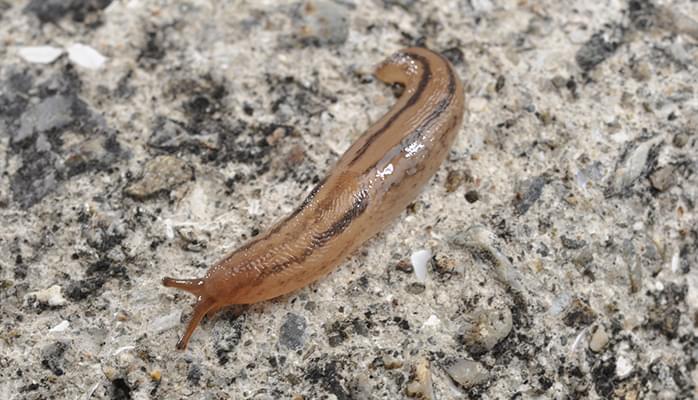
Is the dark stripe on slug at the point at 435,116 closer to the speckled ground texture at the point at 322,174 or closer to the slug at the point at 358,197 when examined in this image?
the slug at the point at 358,197

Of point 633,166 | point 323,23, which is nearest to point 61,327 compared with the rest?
point 323,23

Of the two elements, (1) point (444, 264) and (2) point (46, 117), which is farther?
(2) point (46, 117)

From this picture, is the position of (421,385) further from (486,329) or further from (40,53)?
(40,53)

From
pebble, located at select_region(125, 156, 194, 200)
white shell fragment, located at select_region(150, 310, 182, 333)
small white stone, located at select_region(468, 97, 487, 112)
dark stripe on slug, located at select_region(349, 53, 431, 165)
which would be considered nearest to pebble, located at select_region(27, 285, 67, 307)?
white shell fragment, located at select_region(150, 310, 182, 333)

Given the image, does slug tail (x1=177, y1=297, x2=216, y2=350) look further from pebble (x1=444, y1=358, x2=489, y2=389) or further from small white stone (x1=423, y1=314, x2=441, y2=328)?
pebble (x1=444, y1=358, x2=489, y2=389)

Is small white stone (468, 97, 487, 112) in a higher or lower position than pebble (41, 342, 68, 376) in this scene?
higher

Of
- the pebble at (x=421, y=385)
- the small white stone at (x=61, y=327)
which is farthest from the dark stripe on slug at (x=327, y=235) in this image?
the small white stone at (x=61, y=327)

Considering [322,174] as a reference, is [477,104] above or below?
above

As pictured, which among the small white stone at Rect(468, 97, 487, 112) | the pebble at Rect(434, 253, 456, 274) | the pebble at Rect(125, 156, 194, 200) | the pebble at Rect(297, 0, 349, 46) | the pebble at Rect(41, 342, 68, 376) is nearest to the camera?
the pebble at Rect(41, 342, 68, 376)
